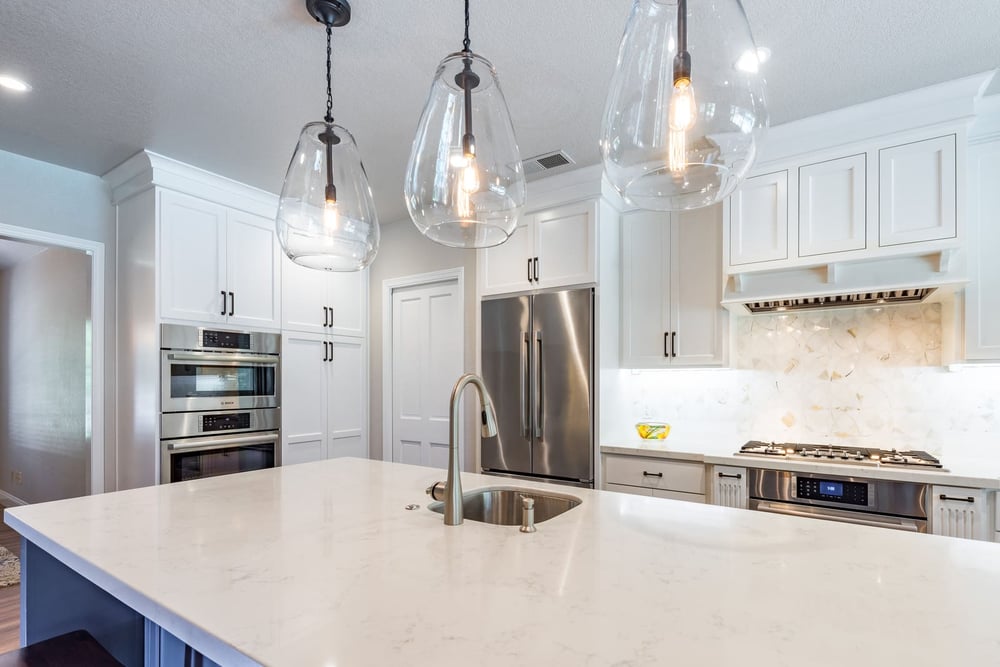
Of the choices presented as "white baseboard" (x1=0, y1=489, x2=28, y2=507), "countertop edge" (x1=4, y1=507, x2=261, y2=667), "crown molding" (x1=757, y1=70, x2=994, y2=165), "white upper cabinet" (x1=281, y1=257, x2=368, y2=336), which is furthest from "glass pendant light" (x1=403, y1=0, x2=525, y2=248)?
"white baseboard" (x1=0, y1=489, x2=28, y2=507)

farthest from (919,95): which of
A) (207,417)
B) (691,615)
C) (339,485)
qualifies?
(207,417)

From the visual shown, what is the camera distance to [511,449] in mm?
3367

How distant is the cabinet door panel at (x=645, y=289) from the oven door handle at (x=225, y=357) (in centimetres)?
231

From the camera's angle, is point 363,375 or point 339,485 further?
point 363,375

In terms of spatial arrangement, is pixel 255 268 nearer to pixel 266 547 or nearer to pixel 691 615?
pixel 266 547

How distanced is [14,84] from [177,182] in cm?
88

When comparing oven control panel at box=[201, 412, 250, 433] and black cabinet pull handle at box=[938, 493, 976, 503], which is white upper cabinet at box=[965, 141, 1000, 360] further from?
oven control panel at box=[201, 412, 250, 433]

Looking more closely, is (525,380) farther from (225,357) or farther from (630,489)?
(225,357)

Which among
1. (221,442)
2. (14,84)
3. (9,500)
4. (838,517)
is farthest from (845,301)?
(9,500)

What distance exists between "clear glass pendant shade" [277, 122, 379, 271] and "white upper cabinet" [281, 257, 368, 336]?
6.81 ft

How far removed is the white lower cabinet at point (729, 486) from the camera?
260 centimetres

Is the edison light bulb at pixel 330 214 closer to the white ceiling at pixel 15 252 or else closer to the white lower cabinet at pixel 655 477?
the white lower cabinet at pixel 655 477

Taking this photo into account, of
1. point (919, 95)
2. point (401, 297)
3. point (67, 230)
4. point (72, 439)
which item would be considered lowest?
point (72, 439)

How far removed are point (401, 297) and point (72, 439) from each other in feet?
9.22
